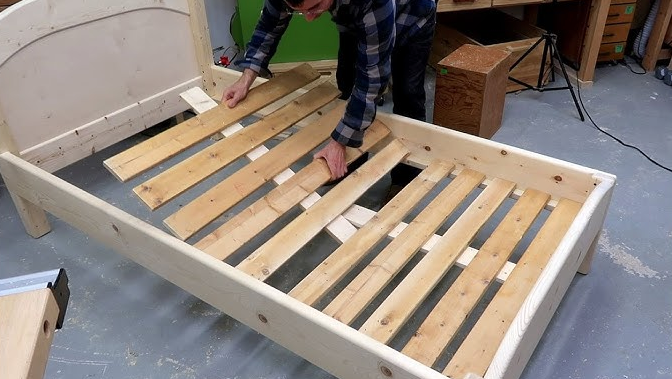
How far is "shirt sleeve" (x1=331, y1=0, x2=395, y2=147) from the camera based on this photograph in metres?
1.52

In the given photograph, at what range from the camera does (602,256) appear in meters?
1.85

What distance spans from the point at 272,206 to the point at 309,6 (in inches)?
22.9

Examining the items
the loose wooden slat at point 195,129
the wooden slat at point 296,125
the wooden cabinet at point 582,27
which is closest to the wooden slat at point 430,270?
the wooden slat at point 296,125

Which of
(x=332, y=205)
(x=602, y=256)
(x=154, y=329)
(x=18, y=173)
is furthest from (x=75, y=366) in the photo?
(x=602, y=256)

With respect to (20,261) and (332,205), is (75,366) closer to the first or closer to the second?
(20,261)

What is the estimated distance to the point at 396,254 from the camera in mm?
1520

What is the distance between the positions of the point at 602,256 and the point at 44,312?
173cm

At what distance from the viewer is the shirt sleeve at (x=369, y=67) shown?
1.52 metres

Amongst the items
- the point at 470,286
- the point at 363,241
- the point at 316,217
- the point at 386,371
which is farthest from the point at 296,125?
the point at 386,371

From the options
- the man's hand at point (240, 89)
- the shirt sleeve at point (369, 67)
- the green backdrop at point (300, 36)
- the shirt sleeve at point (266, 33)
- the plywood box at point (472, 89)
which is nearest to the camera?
the shirt sleeve at point (369, 67)

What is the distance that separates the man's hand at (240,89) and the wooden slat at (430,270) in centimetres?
89

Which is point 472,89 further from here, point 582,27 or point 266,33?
point 582,27

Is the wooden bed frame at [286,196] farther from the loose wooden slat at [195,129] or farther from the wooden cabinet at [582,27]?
the wooden cabinet at [582,27]

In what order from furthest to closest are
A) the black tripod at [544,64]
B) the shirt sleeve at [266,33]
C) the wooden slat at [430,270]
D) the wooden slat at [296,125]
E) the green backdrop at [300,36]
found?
the green backdrop at [300,36] < the black tripod at [544,64] < the shirt sleeve at [266,33] < the wooden slat at [296,125] < the wooden slat at [430,270]
